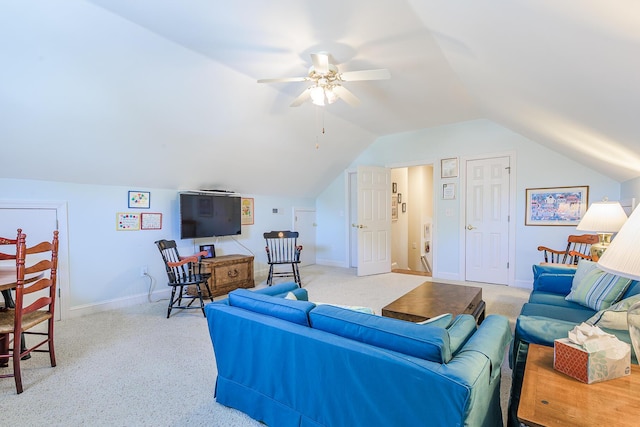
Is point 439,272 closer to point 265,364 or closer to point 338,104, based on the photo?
point 338,104

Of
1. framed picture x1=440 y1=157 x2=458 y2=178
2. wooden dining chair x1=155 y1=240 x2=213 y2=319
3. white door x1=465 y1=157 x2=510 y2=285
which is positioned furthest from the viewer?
framed picture x1=440 y1=157 x2=458 y2=178

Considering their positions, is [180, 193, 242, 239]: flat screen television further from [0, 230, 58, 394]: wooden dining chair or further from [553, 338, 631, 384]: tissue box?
[553, 338, 631, 384]: tissue box

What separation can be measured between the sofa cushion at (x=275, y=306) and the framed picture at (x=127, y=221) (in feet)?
8.95

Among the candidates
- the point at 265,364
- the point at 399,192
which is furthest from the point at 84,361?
the point at 399,192

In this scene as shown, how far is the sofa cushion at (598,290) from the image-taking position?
2078mm

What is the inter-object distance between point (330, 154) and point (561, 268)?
3.78 m

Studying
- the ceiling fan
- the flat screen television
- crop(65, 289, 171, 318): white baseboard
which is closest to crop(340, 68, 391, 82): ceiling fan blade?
the ceiling fan

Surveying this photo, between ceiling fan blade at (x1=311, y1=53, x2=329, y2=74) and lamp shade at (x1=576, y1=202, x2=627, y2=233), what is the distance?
2838 millimetres

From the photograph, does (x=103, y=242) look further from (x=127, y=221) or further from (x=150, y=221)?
(x=150, y=221)

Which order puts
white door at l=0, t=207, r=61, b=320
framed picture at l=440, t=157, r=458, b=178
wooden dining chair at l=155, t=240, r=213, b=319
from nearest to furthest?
white door at l=0, t=207, r=61, b=320
wooden dining chair at l=155, t=240, r=213, b=319
framed picture at l=440, t=157, r=458, b=178

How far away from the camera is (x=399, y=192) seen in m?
6.82

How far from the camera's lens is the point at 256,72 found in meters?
3.17

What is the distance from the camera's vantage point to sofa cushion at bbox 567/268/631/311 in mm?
2078

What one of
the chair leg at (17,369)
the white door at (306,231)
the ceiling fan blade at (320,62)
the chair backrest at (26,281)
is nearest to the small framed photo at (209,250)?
the white door at (306,231)
